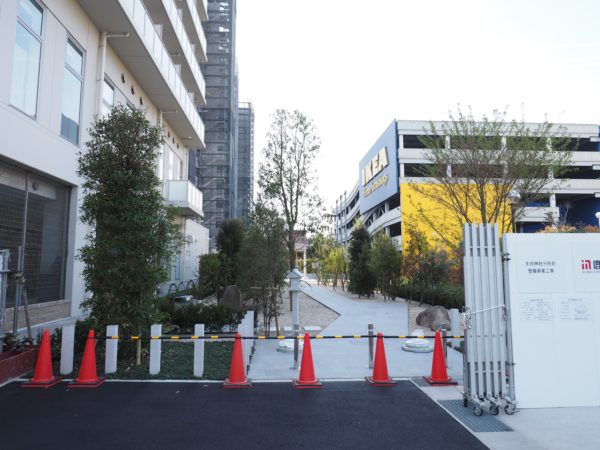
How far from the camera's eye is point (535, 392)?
5816mm

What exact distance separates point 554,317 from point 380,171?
4133cm

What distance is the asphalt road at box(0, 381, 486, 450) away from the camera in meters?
4.55

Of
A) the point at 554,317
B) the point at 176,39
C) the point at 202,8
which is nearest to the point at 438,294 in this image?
the point at 554,317

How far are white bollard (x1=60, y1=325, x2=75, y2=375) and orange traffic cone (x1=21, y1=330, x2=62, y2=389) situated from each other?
358 mm

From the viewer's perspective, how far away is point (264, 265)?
11.8 m

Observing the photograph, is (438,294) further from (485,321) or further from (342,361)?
(485,321)

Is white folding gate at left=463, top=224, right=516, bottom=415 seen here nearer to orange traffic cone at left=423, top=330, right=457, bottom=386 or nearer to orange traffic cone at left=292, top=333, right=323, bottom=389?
orange traffic cone at left=423, top=330, right=457, bottom=386

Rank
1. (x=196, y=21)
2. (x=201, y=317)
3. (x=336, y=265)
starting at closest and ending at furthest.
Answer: (x=201, y=317), (x=196, y=21), (x=336, y=265)

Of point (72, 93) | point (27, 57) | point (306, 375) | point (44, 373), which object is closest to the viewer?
point (44, 373)

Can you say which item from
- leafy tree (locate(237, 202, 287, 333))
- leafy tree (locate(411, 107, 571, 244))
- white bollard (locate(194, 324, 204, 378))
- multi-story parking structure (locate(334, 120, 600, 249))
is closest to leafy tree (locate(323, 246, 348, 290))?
multi-story parking structure (locate(334, 120, 600, 249))

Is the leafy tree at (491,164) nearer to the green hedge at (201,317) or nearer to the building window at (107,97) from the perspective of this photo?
the green hedge at (201,317)

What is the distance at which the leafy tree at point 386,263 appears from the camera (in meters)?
23.4

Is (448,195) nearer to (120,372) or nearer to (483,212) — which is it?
(483,212)

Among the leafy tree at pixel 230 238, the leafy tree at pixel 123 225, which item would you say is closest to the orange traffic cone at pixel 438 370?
the leafy tree at pixel 123 225
